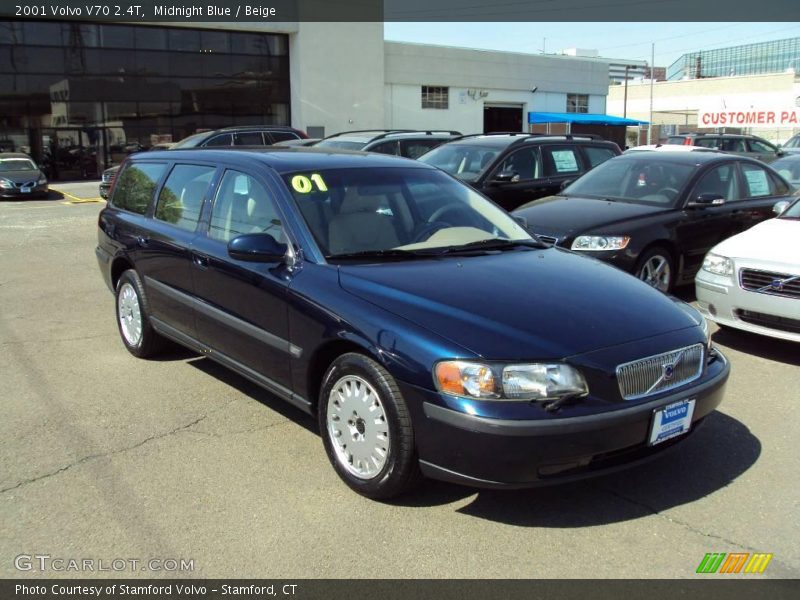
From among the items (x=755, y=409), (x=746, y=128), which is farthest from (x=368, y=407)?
(x=746, y=128)

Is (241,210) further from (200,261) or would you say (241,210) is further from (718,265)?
(718,265)

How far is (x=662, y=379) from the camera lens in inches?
137

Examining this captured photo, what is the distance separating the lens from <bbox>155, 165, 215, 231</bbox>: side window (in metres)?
5.04

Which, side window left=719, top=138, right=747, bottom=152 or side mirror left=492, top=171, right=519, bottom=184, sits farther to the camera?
side window left=719, top=138, right=747, bottom=152

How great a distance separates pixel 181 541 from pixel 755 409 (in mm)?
3686

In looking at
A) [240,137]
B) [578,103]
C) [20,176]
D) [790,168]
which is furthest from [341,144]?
[578,103]

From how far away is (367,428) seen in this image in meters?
3.55

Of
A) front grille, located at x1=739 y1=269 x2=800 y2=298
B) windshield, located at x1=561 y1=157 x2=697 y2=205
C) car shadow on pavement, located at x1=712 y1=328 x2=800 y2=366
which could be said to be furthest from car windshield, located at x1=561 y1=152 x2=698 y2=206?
front grille, located at x1=739 y1=269 x2=800 y2=298

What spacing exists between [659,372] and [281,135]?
52.2 ft

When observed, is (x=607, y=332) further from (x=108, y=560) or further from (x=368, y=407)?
(x=108, y=560)

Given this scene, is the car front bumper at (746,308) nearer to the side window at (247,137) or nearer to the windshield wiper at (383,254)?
the windshield wiper at (383,254)

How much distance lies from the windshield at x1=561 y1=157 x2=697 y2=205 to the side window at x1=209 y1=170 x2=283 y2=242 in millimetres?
4876

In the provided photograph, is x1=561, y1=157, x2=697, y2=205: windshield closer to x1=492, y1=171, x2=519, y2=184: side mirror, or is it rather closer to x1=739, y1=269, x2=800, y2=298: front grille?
x1=492, y1=171, x2=519, y2=184: side mirror

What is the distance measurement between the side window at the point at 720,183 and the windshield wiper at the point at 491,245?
4.00 meters
